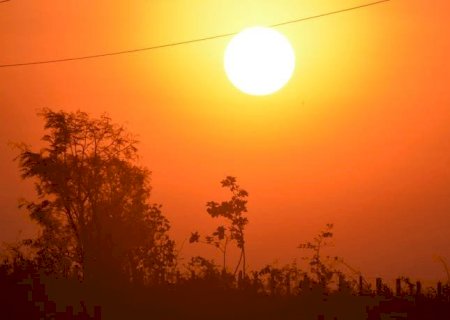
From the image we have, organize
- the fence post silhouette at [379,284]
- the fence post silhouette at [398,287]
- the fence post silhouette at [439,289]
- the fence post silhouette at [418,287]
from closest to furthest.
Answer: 1. the fence post silhouette at [418,287]
2. the fence post silhouette at [439,289]
3. the fence post silhouette at [398,287]
4. the fence post silhouette at [379,284]

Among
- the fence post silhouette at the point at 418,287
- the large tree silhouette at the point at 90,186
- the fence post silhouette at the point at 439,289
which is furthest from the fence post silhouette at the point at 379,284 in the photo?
the large tree silhouette at the point at 90,186

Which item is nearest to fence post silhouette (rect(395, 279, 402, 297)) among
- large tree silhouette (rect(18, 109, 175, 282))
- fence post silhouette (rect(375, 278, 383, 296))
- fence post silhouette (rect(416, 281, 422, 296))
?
fence post silhouette (rect(375, 278, 383, 296))

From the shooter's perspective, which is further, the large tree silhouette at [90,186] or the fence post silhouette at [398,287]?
the large tree silhouette at [90,186]

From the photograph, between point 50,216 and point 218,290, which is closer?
point 218,290

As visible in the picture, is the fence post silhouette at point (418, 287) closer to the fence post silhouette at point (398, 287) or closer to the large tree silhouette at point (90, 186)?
the fence post silhouette at point (398, 287)

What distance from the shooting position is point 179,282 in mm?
22984

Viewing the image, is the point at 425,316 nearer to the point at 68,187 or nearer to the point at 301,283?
the point at 301,283

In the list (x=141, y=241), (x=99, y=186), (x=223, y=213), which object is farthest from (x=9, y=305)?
(x=99, y=186)

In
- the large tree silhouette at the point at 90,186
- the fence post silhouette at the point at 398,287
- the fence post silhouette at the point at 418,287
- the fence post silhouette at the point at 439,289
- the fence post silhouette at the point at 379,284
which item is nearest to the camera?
the fence post silhouette at the point at 418,287

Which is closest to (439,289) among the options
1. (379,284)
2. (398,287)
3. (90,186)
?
(398,287)

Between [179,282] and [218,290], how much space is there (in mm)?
1518

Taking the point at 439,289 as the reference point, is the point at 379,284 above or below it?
above

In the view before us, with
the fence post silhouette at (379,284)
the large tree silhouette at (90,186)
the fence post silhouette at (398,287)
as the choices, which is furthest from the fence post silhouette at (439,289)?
the large tree silhouette at (90,186)

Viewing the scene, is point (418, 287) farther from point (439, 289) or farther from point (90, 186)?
point (90, 186)
